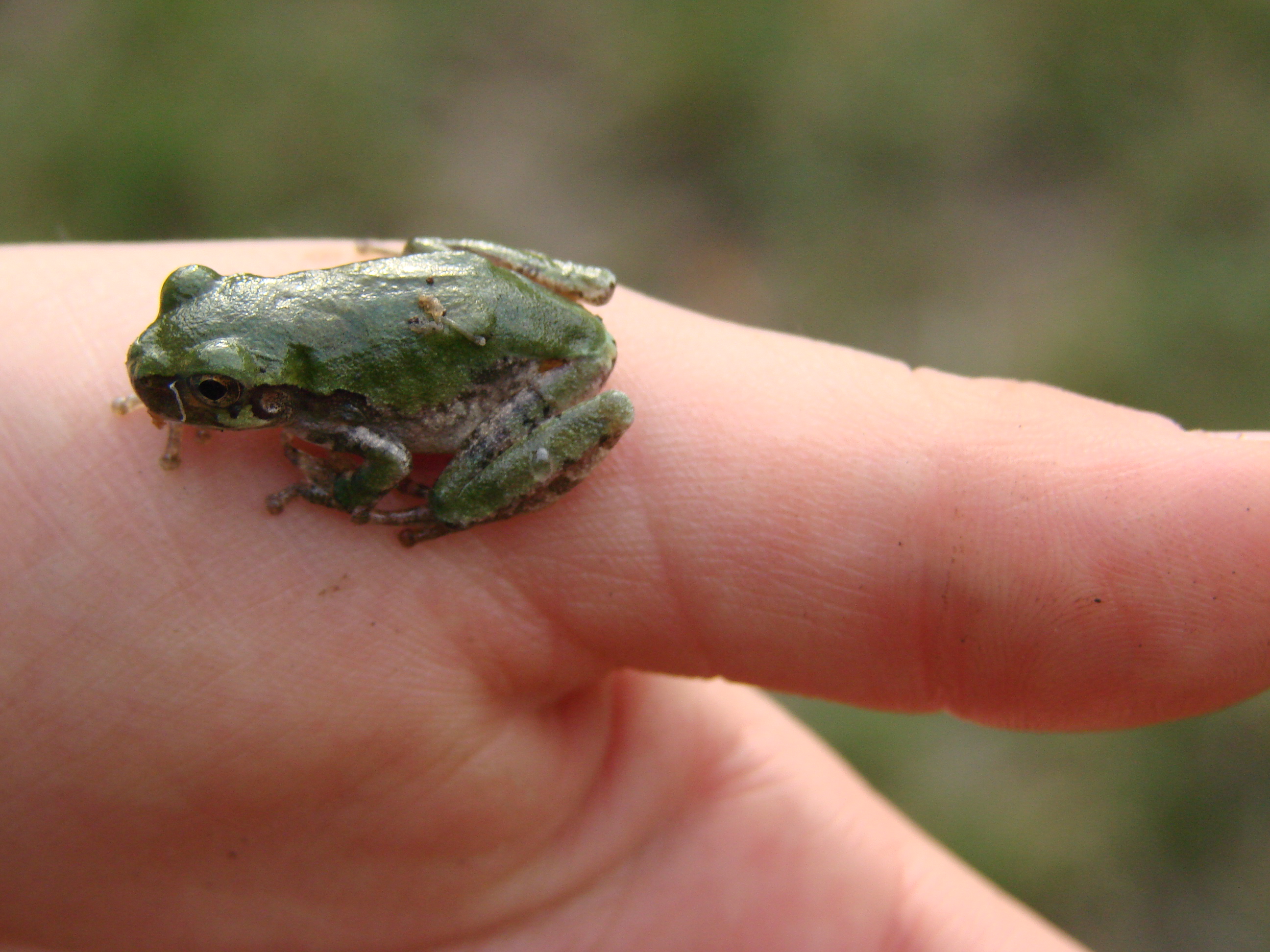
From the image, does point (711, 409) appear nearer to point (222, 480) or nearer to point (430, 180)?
point (222, 480)

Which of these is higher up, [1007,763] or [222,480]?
[222,480]

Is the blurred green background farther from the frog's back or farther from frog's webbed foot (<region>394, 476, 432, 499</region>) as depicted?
frog's webbed foot (<region>394, 476, 432, 499</region>)

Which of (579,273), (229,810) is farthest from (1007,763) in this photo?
(229,810)

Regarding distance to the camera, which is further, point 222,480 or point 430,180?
point 430,180

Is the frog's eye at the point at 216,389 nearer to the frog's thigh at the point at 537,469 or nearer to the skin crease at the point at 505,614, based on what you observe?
the skin crease at the point at 505,614

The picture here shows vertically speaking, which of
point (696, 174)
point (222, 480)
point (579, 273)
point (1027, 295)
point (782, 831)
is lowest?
point (782, 831)

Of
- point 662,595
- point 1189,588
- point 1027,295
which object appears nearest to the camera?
point 1189,588

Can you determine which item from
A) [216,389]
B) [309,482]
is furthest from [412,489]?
[216,389]
